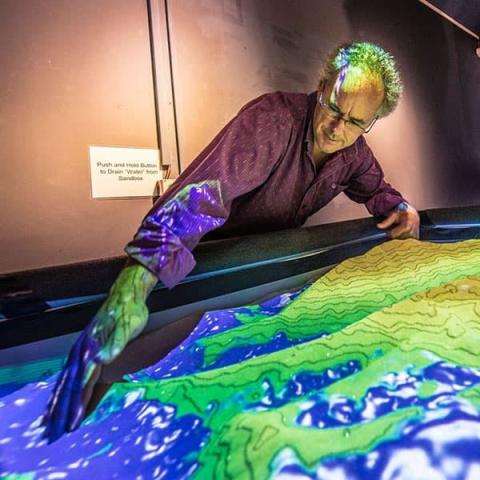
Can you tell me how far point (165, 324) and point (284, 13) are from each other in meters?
1.84

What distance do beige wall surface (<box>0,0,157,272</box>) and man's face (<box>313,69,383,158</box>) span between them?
0.78 metres

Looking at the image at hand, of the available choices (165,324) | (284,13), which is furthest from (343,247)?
(284,13)

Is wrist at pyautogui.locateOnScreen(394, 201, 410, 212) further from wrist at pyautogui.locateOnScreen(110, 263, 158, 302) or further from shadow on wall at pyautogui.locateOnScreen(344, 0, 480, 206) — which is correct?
shadow on wall at pyautogui.locateOnScreen(344, 0, 480, 206)

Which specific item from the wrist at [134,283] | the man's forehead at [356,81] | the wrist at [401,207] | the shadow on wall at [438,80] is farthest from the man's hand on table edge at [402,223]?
the shadow on wall at [438,80]

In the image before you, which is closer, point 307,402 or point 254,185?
point 307,402

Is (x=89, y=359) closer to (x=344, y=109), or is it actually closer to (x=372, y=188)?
(x=344, y=109)

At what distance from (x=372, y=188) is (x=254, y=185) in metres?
0.69

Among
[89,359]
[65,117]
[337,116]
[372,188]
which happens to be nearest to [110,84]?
[65,117]

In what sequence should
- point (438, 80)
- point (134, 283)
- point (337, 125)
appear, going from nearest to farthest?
point (134, 283) → point (337, 125) → point (438, 80)

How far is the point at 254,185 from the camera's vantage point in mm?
972

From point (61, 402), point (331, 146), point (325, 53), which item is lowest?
point (61, 402)

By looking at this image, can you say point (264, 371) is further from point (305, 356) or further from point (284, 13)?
point (284, 13)

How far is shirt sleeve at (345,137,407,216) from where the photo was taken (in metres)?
1.43

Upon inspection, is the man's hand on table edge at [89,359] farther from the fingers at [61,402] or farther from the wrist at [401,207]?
the wrist at [401,207]
